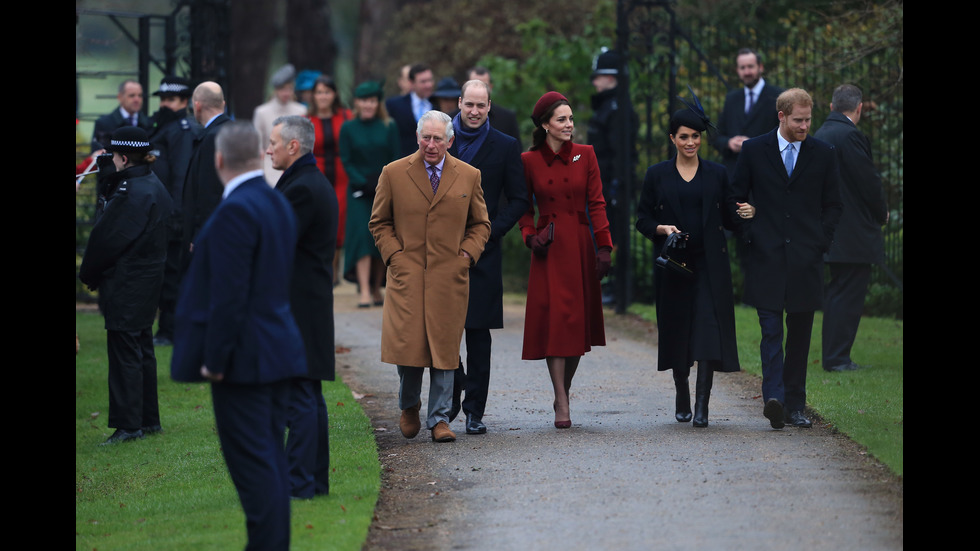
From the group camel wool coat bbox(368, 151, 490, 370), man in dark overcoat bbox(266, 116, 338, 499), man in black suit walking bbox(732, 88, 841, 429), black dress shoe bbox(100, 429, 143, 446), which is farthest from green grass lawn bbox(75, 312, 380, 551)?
man in black suit walking bbox(732, 88, 841, 429)

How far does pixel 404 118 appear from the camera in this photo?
14.0m

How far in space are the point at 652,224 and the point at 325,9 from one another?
66.1ft

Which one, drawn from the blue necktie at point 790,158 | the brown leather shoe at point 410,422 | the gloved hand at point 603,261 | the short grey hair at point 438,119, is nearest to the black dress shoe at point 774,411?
the gloved hand at point 603,261

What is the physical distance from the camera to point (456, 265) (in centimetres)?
807

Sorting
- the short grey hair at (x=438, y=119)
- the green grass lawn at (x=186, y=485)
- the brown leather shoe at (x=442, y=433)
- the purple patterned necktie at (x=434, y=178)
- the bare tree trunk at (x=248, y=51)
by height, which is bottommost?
the green grass lawn at (x=186, y=485)

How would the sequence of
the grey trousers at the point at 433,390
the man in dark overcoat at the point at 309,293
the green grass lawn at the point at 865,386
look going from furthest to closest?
the grey trousers at the point at 433,390, the green grass lawn at the point at 865,386, the man in dark overcoat at the point at 309,293

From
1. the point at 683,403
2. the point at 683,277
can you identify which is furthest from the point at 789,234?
the point at 683,403

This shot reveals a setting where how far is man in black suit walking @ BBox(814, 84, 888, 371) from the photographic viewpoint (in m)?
10.4

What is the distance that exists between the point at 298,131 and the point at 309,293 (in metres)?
0.80

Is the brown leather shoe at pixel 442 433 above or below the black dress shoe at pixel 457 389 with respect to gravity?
below

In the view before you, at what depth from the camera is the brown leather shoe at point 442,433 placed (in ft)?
26.9

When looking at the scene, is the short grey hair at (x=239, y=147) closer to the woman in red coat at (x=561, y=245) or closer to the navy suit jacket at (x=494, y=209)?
the navy suit jacket at (x=494, y=209)

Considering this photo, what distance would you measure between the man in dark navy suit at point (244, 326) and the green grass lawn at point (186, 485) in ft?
2.00

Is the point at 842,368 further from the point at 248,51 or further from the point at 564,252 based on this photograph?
the point at 248,51
